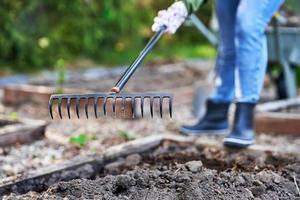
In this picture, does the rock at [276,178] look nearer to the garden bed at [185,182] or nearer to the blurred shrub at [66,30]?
the garden bed at [185,182]

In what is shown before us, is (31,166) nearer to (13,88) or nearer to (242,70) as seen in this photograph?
(242,70)

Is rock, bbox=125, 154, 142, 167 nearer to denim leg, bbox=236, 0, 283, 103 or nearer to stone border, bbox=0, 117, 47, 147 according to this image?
denim leg, bbox=236, 0, 283, 103

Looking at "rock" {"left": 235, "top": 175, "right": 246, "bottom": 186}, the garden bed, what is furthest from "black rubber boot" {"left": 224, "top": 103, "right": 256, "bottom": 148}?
"rock" {"left": 235, "top": 175, "right": 246, "bottom": 186}

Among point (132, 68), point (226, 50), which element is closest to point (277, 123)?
point (226, 50)

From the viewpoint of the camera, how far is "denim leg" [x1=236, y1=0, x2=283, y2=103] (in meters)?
3.44

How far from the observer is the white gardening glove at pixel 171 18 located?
3.21 metres

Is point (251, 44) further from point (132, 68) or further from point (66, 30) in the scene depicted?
point (66, 30)

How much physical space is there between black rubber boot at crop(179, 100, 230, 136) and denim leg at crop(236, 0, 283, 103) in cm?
58

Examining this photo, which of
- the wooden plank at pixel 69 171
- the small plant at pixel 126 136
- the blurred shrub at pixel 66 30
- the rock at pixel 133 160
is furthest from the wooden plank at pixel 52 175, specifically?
the blurred shrub at pixel 66 30

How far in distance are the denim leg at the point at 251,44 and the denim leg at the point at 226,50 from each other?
0.25 metres

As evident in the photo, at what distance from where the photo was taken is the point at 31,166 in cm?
345

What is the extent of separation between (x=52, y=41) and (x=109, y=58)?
1.84 meters

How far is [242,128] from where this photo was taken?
3535 mm

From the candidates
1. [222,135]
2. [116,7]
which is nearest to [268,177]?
[222,135]
